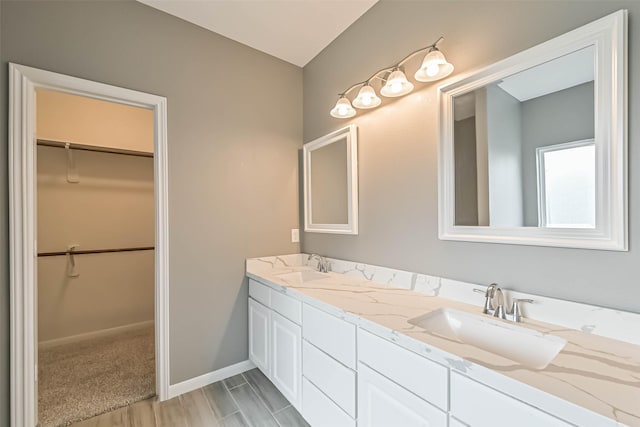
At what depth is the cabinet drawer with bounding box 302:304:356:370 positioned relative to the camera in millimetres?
1216

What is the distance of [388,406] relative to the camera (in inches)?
41.0

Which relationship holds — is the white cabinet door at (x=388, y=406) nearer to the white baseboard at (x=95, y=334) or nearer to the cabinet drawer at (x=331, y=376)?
the cabinet drawer at (x=331, y=376)

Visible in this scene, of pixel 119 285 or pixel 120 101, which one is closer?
pixel 120 101

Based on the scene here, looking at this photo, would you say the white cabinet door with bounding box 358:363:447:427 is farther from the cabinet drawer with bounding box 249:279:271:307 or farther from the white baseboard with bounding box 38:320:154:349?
the white baseboard with bounding box 38:320:154:349

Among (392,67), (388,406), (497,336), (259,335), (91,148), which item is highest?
(392,67)

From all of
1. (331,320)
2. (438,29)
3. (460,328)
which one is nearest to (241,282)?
(331,320)

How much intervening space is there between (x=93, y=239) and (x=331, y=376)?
9.35ft

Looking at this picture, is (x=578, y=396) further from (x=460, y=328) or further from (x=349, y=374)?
(x=349, y=374)

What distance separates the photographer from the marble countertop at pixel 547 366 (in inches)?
24.8

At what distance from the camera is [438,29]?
142cm

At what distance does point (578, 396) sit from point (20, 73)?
2.57m

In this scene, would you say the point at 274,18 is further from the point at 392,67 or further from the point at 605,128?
the point at 605,128

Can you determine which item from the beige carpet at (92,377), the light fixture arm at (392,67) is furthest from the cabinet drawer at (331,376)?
the light fixture arm at (392,67)

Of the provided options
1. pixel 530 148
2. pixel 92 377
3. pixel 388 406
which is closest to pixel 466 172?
pixel 530 148
